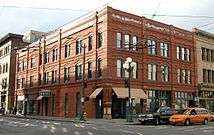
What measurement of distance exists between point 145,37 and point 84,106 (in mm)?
11351

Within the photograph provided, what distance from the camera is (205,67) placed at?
61031 millimetres

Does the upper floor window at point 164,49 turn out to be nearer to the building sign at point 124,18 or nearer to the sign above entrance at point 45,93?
the building sign at point 124,18

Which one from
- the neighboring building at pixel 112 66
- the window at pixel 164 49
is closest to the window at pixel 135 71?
the neighboring building at pixel 112 66

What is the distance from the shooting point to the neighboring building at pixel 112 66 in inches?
1854

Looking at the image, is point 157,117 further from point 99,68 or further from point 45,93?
point 45,93

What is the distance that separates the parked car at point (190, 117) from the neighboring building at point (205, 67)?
20949 millimetres

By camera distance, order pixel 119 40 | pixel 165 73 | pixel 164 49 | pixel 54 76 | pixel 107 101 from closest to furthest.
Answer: pixel 107 101, pixel 119 40, pixel 165 73, pixel 164 49, pixel 54 76

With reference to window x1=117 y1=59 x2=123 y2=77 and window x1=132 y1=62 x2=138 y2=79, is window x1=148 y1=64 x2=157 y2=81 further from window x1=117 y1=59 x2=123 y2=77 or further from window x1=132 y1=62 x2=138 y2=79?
window x1=117 y1=59 x2=123 y2=77

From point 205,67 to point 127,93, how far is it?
19.0 meters

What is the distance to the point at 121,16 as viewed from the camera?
4850cm

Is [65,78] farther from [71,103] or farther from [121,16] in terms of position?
[121,16]

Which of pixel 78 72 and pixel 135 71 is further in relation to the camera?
pixel 78 72

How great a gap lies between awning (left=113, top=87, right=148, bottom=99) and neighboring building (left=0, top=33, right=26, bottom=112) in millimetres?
35157

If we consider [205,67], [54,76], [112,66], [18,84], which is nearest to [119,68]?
[112,66]
